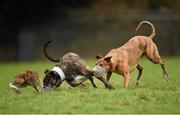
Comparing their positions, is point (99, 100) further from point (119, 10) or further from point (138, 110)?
point (119, 10)

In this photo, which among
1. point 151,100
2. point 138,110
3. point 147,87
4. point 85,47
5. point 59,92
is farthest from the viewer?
point 85,47

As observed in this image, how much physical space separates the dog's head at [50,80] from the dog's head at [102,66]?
3.11 ft

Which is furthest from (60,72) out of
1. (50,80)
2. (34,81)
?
(34,81)

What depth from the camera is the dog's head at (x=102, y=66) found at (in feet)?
52.1

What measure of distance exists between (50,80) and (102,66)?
1.30 m

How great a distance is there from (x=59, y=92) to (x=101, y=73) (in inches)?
44.4

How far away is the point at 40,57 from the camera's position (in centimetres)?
4081

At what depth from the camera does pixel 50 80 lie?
1587cm

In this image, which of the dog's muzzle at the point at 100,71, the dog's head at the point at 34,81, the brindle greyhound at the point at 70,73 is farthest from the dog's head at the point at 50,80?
→ the dog's muzzle at the point at 100,71

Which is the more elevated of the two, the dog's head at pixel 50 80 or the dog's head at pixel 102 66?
the dog's head at pixel 102 66

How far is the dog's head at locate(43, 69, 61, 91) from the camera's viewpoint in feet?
51.9

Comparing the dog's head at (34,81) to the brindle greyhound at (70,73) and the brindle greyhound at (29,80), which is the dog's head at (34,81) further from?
the brindle greyhound at (70,73)

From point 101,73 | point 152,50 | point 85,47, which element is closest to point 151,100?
point 101,73

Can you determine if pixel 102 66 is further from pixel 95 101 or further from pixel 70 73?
pixel 95 101
